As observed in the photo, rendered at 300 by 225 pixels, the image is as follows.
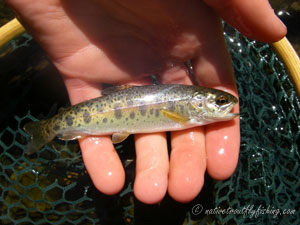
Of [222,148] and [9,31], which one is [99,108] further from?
[9,31]

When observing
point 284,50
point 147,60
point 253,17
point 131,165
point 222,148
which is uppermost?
point 253,17

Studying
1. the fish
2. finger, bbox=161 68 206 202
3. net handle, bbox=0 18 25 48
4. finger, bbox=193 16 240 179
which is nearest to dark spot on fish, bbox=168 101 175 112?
the fish

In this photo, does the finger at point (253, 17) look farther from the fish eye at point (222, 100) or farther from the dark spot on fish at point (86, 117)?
the dark spot on fish at point (86, 117)

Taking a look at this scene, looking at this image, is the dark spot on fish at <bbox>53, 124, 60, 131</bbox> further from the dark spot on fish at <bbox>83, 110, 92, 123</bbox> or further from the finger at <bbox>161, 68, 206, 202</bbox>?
the finger at <bbox>161, 68, 206, 202</bbox>

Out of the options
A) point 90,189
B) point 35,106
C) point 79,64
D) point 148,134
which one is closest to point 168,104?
point 148,134

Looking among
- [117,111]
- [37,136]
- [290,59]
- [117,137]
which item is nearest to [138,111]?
[117,111]

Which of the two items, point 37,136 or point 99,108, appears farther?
point 37,136

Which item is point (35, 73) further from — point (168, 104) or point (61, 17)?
point (168, 104)
